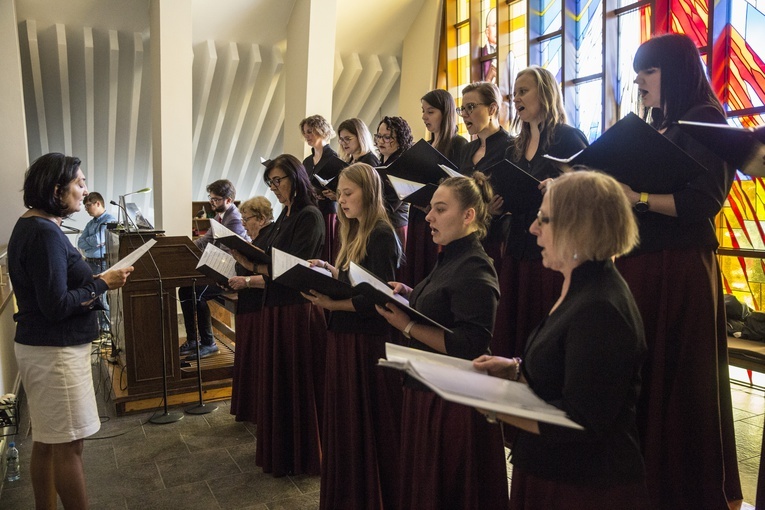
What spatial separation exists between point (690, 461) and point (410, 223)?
1.94 metres

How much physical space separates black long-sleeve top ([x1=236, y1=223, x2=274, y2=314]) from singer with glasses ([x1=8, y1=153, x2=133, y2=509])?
4.58 feet

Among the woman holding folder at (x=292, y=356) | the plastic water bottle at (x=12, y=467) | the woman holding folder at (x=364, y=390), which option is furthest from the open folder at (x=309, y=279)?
the plastic water bottle at (x=12, y=467)

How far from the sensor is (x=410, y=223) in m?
3.66

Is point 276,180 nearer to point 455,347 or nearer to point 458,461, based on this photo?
point 455,347

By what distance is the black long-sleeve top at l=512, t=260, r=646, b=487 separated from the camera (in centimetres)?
130

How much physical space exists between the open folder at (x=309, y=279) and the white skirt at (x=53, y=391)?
832 mm

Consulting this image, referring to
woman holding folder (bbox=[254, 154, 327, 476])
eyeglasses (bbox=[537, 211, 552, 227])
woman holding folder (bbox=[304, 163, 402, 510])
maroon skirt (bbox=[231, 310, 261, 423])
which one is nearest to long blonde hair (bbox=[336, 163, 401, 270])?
woman holding folder (bbox=[304, 163, 402, 510])

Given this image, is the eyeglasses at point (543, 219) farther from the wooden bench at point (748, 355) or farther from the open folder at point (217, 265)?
the wooden bench at point (748, 355)

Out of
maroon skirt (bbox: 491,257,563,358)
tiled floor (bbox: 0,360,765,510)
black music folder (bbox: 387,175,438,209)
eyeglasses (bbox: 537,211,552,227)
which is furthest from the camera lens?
tiled floor (bbox: 0,360,765,510)

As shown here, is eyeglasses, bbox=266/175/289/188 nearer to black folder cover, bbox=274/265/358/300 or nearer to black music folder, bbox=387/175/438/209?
black music folder, bbox=387/175/438/209

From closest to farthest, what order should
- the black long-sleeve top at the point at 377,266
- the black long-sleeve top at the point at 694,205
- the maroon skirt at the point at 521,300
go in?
1. the black long-sleeve top at the point at 694,205
2. the black long-sleeve top at the point at 377,266
3. the maroon skirt at the point at 521,300

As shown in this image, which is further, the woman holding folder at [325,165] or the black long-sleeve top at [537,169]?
the woman holding folder at [325,165]

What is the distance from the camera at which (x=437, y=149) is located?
11.9 ft

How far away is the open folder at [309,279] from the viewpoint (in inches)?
88.8
